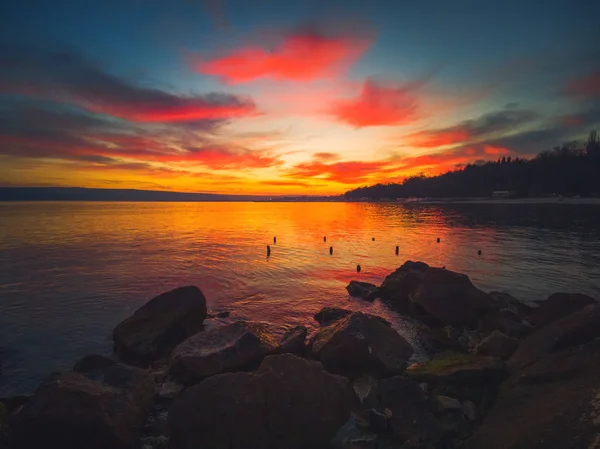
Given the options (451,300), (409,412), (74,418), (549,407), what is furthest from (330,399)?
(451,300)

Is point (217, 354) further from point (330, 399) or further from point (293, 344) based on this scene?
point (330, 399)

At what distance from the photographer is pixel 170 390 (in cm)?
902

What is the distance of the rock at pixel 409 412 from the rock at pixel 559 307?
29.1ft

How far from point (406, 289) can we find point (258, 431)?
46.3ft

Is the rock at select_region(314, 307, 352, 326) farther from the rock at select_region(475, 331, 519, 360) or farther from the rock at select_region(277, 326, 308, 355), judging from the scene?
the rock at select_region(475, 331, 519, 360)

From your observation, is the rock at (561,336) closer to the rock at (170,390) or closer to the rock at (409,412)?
the rock at (409,412)

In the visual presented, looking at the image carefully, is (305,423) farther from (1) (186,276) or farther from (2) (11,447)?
(1) (186,276)

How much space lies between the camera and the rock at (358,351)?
390 inches

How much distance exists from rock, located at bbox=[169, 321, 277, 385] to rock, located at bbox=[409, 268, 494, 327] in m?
8.84

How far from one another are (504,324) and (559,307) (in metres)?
2.62

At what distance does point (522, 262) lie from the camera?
101 ft

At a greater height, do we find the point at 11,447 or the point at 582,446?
the point at 582,446

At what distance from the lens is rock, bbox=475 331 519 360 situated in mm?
10076

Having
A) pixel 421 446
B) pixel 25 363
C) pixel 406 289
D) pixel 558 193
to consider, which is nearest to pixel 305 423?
pixel 421 446
